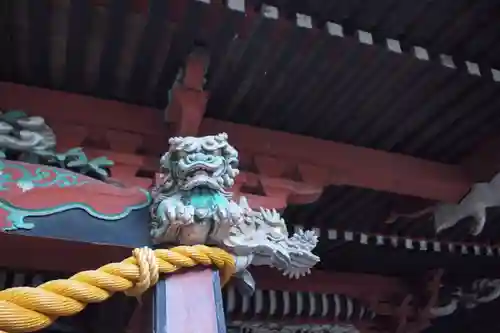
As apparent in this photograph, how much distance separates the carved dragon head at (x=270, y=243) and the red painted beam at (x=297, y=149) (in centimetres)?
67

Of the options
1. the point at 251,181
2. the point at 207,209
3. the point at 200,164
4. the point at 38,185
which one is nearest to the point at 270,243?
the point at 207,209

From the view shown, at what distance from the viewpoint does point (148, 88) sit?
2988 millimetres

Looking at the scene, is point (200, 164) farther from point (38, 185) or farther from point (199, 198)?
point (38, 185)

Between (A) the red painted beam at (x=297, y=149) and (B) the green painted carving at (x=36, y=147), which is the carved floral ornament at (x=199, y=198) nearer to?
(B) the green painted carving at (x=36, y=147)

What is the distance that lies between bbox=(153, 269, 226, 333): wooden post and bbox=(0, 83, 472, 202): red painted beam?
103 cm

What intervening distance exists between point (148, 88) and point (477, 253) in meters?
2.83

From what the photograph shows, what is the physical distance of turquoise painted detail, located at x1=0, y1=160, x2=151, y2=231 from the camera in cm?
241

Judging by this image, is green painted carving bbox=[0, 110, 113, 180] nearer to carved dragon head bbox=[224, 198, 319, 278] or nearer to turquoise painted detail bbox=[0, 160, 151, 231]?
turquoise painted detail bbox=[0, 160, 151, 231]

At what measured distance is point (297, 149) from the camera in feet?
11.1

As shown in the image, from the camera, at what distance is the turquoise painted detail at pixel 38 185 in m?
2.41

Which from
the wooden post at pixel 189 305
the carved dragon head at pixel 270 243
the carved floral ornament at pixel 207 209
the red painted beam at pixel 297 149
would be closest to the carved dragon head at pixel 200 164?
the carved floral ornament at pixel 207 209

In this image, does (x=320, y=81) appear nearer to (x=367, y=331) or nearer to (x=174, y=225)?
(x=174, y=225)

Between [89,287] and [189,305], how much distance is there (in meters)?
0.38

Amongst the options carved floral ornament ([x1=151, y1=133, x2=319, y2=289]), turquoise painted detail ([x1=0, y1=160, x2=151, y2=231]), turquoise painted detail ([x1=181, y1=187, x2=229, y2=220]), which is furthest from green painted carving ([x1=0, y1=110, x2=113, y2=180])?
turquoise painted detail ([x1=181, y1=187, x2=229, y2=220])
